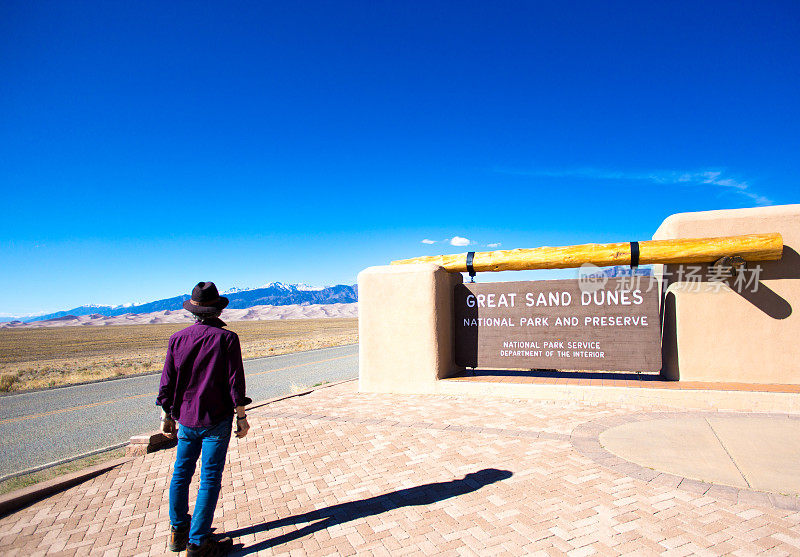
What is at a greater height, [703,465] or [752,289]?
[752,289]

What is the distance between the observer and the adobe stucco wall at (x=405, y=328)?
323 inches

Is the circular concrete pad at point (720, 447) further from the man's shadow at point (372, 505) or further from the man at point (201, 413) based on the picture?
the man at point (201, 413)

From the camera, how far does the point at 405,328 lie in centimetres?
840

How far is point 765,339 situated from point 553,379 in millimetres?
3161

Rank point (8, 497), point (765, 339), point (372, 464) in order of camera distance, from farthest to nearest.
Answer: point (765, 339) → point (372, 464) → point (8, 497)

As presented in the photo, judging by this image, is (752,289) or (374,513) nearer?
(374,513)

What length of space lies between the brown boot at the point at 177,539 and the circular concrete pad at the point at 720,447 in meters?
3.97

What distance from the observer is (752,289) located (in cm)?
683

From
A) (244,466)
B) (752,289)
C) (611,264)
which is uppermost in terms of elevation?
(611,264)

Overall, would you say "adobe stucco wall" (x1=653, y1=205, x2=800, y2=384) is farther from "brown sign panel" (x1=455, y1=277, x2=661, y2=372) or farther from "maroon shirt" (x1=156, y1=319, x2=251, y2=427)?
"maroon shirt" (x1=156, y1=319, x2=251, y2=427)

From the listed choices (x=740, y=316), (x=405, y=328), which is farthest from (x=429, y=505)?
(x=740, y=316)

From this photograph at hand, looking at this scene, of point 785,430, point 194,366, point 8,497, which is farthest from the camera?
point 785,430

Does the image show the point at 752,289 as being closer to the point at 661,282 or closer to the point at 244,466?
the point at 661,282

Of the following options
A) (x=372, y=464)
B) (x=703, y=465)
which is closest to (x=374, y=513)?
(x=372, y=464)
